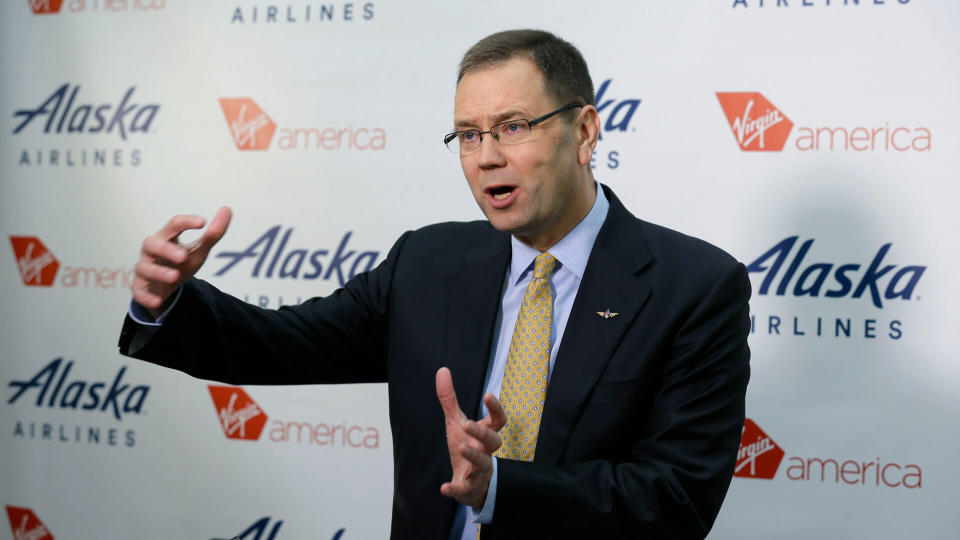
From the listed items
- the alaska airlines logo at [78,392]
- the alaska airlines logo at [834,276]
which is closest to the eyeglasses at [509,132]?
the alaska airlines logo at [834,276]

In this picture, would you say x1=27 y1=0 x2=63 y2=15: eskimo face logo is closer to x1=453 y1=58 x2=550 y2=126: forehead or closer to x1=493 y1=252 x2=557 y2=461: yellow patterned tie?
x1=453 y1=58 x2=550 y2=126: forehead

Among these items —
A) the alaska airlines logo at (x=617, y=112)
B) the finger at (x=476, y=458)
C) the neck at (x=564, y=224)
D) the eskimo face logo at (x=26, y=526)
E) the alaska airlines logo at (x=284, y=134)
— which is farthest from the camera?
the eskimo face logo at (x=26, y=526)

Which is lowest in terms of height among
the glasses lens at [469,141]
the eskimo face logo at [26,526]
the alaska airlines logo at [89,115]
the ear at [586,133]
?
the eskimo face logo at [26,526]

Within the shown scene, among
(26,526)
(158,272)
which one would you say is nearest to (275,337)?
(158,272)

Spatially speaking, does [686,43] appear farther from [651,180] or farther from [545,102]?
[545,102]

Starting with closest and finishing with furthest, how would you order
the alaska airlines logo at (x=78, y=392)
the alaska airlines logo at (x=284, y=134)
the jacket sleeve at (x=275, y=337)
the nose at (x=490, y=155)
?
the jacket sleeve at (x=275, y=337) < the nose at (x=490, y=155) < the alaska airlines logo at (x=284, y=134) < the alaska airlines logo at (x=78, y=392)

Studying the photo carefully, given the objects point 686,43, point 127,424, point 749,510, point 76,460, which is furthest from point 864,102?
point 76,460

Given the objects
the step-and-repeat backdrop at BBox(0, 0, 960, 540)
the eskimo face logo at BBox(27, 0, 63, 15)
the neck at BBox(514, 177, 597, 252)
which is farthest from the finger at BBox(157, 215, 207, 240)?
the eskimo face logo at BBox(27, 0, 63, 15)

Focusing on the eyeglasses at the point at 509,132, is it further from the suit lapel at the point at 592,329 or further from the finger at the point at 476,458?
the finger at the point at 476,458

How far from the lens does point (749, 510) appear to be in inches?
101

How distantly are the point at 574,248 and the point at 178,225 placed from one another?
2.46 ft

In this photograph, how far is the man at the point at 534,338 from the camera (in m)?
1.39

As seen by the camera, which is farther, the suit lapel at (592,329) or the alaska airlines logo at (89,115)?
the alaska airlines logo at (89,115)

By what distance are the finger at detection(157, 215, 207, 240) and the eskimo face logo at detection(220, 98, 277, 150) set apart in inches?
65.9
